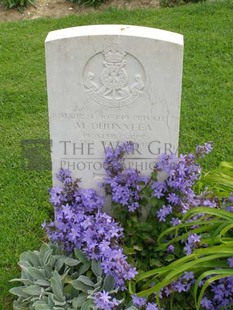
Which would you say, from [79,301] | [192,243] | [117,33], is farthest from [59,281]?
[117,33]

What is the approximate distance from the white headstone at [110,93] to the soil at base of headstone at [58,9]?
384 cm

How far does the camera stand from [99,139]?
3.20 meters

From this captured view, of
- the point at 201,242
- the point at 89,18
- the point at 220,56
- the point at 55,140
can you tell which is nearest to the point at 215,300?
the point at 201,242

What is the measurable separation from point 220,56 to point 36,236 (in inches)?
111

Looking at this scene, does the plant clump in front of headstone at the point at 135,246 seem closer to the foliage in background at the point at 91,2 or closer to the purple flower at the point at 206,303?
the purple flower at the point at 206,303

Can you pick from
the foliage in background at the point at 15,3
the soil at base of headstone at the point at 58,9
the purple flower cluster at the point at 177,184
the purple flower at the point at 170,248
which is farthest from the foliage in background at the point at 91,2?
the purple flower at the point at 170,248

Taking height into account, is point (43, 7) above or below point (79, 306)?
above

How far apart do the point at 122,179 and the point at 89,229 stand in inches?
14.1

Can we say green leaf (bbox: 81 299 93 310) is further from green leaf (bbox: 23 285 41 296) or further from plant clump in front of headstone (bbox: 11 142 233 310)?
green leaf (bbox: 23 285 41 296)

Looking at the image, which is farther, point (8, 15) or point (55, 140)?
point (8, 15)

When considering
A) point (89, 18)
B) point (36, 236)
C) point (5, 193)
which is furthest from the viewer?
point (89, 18)

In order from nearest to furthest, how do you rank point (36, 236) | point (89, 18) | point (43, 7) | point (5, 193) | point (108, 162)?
1. point (108, 162)
2. point (36, 236)
3. point (5, 193)
4. point (89, 18)
5. point (43, 7)

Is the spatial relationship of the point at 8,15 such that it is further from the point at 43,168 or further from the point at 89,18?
the point at 43,168

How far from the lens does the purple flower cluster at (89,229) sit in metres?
2.87
